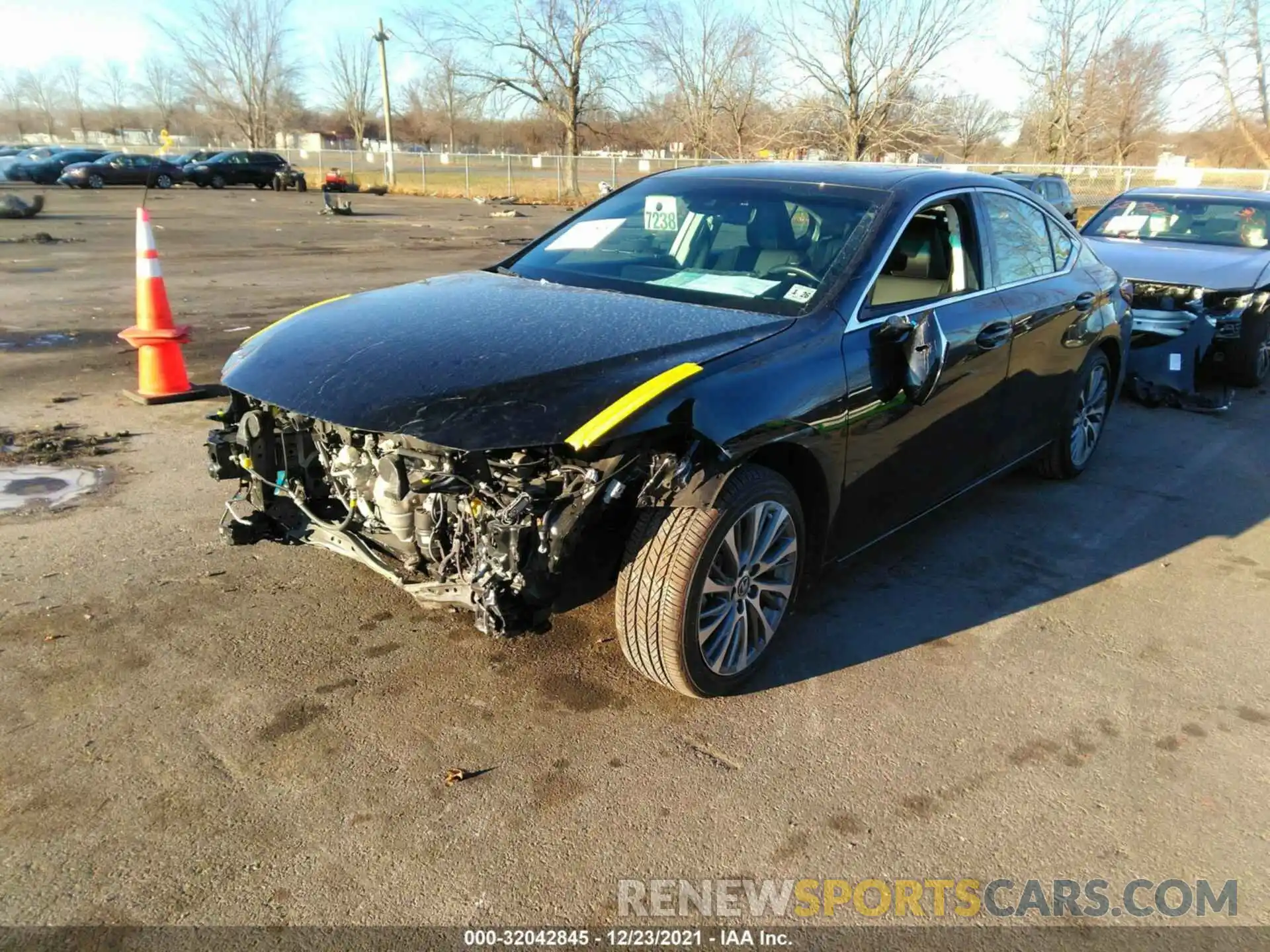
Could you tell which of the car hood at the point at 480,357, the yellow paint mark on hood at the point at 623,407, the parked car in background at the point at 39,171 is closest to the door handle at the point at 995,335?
the car hood at the point at 480,357

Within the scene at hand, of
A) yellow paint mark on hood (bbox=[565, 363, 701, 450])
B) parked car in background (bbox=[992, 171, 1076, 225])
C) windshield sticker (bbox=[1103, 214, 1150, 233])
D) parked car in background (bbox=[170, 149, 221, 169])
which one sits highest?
parked car in background (bbox=[170, 149, 221, 169])

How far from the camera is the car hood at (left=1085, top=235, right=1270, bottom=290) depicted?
25.6ft

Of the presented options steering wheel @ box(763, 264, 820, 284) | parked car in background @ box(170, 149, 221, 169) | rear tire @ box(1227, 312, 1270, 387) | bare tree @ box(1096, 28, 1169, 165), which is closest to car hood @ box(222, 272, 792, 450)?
steering wheel @ box(763, 264, 820, 284)

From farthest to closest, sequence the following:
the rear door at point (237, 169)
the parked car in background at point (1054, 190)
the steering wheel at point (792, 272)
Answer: the rear door at point (237, 169), the parked car in background at point (1054, 190), the steering wheel at point (792, 272)

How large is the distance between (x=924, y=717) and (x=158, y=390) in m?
5.75

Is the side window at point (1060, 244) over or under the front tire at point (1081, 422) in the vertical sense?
over

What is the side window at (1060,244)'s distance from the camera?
199 inches

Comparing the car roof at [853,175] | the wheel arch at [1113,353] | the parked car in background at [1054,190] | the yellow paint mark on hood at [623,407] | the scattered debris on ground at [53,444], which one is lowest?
the scattered debris on ground at [53,444]

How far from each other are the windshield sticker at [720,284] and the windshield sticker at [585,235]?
0.65m

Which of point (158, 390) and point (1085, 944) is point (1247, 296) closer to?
point (1085, 944)

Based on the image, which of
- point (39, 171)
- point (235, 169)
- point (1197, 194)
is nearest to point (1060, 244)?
point (1197, 194)

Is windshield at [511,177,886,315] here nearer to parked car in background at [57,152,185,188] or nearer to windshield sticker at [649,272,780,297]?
windshield sticker at [649,272,780,297]

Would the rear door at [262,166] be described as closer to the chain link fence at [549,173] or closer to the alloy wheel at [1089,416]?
the chain link fence at [549,173]

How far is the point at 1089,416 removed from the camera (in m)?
5.72
